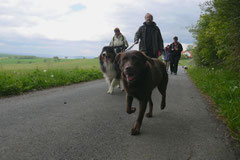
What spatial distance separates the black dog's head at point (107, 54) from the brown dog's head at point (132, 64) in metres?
3.19

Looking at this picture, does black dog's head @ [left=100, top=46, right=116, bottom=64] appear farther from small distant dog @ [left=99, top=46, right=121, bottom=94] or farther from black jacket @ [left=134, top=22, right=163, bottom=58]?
black jacket @ [left=134, top=22, right=163, bottom=58]

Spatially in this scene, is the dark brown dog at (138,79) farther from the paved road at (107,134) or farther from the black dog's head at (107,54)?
the black dog's head at (107,54)

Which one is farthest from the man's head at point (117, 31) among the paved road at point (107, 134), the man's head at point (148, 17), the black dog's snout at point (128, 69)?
the black dog's snout at point (128, 69)

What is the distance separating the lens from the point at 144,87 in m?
2.97

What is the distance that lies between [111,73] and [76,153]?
14.5ft

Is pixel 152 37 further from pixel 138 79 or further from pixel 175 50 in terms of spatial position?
pixel 175 50

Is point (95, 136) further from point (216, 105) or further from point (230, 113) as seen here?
point (216, 105)

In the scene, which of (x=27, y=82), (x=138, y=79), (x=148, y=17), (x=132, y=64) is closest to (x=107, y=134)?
(x=138, y=79)

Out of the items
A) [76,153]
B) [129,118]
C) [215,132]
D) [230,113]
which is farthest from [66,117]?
[230,113]

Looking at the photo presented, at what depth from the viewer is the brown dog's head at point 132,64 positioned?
2.80 meters

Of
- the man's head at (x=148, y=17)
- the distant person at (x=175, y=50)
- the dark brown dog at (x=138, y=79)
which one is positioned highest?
the man's head at (x=148, y=17)

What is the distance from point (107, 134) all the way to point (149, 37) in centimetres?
489

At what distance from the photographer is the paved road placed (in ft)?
7.62

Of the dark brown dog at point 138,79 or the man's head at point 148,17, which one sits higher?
the man's head at point 148,17
